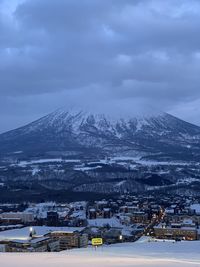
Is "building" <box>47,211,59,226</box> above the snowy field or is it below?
below

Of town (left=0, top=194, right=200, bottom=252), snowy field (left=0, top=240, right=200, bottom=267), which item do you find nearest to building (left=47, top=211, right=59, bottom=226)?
town (left=0, top=194, right=200, bottom=252)

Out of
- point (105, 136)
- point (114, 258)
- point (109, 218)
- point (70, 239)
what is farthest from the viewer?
point (105, 136)

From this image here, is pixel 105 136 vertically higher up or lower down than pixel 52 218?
higher up

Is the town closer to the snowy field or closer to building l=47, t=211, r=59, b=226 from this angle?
building l=47, t=211, r=59, b=226

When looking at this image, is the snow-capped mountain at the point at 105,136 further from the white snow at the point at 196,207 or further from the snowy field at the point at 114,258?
the snowy field at the point at 114,258

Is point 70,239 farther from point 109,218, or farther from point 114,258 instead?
point 114,258


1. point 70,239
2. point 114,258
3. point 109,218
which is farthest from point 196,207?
point 114,258
